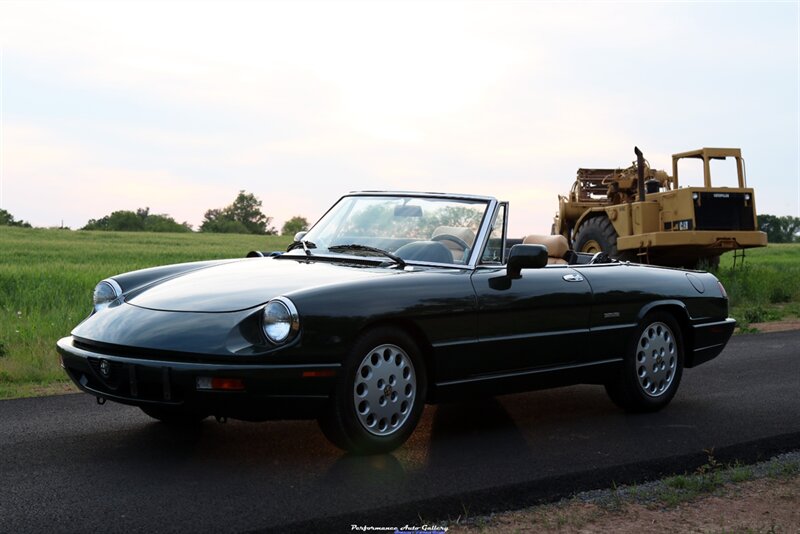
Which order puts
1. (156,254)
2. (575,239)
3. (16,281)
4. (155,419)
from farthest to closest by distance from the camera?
(156,254), (575,239), (16,281), (155,419)

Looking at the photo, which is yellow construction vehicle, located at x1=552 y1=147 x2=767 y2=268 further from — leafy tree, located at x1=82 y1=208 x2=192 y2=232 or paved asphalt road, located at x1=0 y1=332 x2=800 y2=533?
leafy tree, located at x1=82 y1=208 x2=192 y2=232

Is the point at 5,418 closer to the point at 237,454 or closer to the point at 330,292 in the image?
the point at 237,454

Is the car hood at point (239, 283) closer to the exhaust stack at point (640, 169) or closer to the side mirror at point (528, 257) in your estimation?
the side mirror at point (528, 257)

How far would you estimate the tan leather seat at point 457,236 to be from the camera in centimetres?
629

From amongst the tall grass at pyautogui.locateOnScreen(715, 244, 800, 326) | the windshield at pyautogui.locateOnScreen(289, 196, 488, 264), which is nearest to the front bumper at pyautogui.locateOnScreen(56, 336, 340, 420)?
the windshield at pyautogui.locateOnScreen(289, 196, 488, 264)

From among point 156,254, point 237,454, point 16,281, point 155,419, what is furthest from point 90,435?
point 156,254

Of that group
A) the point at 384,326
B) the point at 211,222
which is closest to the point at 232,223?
the point at 211,222

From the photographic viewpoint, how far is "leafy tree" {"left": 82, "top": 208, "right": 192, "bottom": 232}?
78.4 meters

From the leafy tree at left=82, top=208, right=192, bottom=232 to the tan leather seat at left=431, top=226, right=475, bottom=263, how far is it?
72.5 meters

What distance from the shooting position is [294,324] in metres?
5.04

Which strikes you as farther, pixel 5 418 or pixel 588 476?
pixel 5 418

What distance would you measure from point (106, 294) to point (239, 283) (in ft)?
2.93

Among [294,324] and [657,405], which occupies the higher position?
[294,324]

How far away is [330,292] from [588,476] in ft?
5.27
